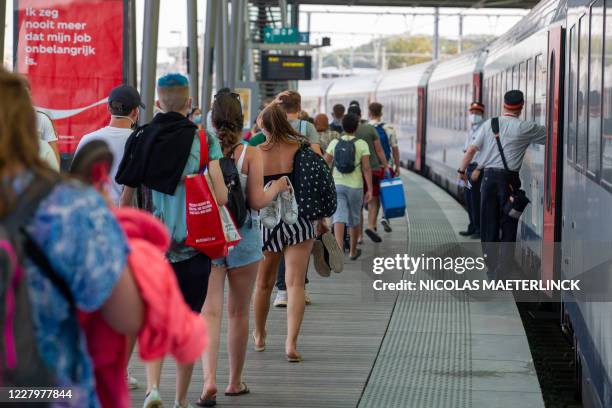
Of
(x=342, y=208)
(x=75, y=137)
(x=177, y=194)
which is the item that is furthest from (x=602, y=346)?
(x=342, y=208)

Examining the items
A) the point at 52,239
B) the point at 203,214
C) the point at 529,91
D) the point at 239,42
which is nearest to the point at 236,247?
the point at 203,214

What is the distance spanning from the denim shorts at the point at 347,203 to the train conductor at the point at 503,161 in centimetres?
207

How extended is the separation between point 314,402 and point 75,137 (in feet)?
10.2

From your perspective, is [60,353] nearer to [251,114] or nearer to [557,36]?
[557,36]

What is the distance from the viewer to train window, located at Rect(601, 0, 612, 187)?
19.0 feet

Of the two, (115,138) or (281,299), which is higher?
(115,138)

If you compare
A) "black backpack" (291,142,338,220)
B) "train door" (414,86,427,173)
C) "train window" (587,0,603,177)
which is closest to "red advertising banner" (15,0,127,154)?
"black backpack" (291,142,338,220)

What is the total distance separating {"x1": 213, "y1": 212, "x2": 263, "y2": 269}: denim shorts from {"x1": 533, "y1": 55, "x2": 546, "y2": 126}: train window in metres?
4.52

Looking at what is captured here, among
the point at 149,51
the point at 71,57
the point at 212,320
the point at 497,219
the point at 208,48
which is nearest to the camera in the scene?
the point at 212,320

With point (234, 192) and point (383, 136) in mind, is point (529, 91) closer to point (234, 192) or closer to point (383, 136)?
point (383, 136)

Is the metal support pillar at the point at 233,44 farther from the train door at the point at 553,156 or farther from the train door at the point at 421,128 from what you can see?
the train door at the point at 553,156

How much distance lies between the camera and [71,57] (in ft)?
28.2

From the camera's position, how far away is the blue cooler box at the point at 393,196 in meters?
14.5

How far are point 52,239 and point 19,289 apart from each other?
0.42ft
